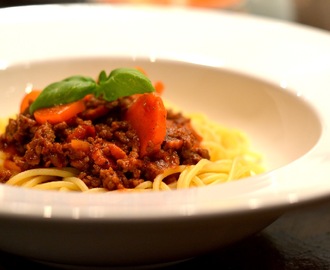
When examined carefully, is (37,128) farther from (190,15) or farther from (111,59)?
(190,15)

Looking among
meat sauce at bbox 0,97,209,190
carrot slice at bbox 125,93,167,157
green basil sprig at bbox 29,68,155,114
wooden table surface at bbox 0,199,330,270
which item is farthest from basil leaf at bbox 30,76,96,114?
wooden table surface at bbox 0,199,330,270

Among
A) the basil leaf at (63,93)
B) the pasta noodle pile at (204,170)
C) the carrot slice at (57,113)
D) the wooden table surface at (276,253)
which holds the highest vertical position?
the basil leaf at (63,93)

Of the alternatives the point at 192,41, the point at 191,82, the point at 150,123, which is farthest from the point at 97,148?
the point at 192,41

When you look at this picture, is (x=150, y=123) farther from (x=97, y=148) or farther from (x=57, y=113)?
(x=57, y=113)

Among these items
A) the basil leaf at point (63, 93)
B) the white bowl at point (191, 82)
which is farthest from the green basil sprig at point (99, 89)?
the white bowl at point (191, 82)

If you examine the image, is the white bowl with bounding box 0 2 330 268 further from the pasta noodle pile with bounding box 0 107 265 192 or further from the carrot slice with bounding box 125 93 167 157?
the carrot slice with bounding box 125 93 167 157

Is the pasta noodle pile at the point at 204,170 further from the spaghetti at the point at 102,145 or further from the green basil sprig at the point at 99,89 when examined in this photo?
the green basil sprig at the point at 99,89

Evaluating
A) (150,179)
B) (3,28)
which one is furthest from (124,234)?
(3,28)
